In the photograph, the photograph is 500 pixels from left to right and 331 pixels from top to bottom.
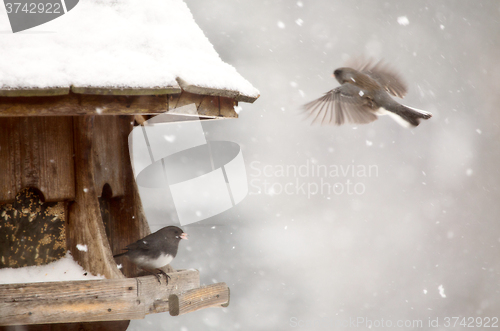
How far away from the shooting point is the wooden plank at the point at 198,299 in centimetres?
146

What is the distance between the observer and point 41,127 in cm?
153

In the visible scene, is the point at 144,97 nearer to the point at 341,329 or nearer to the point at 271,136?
the point at 271,136

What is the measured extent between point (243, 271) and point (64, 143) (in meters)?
3.58

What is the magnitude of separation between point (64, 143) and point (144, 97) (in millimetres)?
457

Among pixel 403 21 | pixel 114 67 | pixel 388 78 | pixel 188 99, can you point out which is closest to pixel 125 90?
pixel 114 67

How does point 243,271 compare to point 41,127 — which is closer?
point 41,127

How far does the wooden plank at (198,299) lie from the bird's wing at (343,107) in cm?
88

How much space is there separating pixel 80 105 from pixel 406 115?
4.12 feet

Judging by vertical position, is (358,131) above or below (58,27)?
below

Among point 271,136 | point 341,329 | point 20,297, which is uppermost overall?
point 20,297

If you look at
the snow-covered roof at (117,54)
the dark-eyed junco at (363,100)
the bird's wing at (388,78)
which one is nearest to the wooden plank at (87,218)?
the snow-covered roof at (117,54)

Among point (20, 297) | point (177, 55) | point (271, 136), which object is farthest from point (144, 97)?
point (271, 136)

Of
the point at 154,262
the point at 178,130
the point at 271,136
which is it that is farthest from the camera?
the point at 271,136

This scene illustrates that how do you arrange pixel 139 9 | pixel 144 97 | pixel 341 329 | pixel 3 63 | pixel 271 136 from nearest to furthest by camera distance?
pixel 3 63
pixel 144 97
pixel 139 9
pixel 271 136
pixel 341 329
